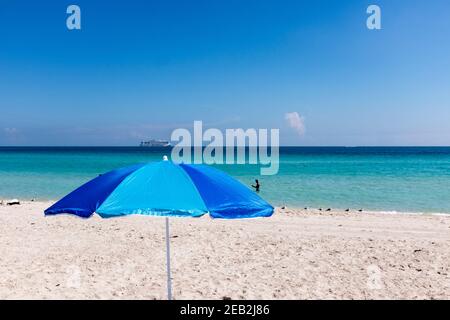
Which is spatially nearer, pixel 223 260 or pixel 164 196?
pixel 164 196

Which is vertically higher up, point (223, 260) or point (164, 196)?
point (164, 196)

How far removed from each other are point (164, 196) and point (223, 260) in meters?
5.36

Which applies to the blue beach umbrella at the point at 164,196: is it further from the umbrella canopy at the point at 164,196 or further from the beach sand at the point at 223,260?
the beach sand at the point at 223,260

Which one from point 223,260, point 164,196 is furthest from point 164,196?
point 223,260

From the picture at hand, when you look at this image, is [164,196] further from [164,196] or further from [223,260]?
[223,260]

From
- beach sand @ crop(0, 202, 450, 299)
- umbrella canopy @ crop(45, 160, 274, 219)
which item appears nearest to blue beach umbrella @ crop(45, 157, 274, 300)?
umbrella canopy @ crop(45, 160, 274, 219)

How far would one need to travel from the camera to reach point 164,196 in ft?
14.0

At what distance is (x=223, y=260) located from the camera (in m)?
9.20

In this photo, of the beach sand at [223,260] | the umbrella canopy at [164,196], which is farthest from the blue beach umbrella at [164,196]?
the beach sand at [223,260]

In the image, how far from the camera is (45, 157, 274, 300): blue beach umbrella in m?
4.13

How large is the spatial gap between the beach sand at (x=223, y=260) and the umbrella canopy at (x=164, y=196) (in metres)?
2.97

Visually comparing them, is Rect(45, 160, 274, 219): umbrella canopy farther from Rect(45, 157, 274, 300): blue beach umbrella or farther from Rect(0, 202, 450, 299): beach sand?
Rect(0, 202, 450, 299): beach sand
